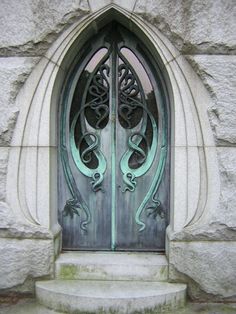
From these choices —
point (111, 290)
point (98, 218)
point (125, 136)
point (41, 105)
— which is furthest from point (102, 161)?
point (111, 290)

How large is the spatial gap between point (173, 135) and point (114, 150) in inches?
27.4

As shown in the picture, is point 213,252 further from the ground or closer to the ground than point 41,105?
closer to the ground

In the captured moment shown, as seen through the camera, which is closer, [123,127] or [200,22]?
[200,22]

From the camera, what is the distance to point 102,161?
3844 millimetres

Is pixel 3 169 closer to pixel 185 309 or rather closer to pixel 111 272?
pixel 111 272

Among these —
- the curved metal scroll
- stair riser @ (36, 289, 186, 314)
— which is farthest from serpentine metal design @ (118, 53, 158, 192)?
stair riser @ (36, 289, 186, 314)

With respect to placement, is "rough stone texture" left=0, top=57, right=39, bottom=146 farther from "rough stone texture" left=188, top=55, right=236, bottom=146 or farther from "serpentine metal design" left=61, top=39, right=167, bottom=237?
"rough stone texture" left=188, top=55, right=236, bottom=146

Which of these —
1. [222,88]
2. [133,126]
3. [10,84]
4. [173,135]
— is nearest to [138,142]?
[133,126]

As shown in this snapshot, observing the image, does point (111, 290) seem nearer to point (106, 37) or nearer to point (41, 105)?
point (41, 105)

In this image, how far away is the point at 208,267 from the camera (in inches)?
132

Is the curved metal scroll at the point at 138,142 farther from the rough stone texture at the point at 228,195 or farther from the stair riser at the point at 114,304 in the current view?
the stair riser at the point at 114,304

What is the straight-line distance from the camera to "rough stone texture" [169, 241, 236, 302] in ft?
10.9

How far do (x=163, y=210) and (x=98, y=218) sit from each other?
0.75 meters

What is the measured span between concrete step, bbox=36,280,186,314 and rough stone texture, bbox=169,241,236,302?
0.17 m
